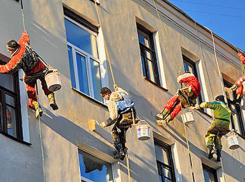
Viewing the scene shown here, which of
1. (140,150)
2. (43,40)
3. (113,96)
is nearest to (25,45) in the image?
(43,40)

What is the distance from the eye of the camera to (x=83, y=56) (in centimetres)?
1819

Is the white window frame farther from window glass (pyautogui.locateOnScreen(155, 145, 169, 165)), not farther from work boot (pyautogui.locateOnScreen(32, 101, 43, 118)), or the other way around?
window glass (pyautogui.locateOnScreen(155, 145, 169, 165))

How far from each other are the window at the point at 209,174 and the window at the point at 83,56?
392cm

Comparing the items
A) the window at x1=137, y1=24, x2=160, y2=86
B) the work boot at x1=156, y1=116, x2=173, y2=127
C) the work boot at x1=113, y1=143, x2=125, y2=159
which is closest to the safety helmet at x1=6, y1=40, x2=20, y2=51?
the work boot at x1=113, y1=143, x2=125, y2=159

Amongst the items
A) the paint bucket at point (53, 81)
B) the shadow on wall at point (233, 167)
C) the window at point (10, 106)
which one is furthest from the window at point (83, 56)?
the shadow on wall at point (233, 167)

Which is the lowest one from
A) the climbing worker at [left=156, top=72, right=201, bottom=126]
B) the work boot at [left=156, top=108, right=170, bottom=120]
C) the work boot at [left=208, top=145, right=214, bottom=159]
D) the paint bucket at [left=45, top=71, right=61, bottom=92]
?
the paint bucket at [left=45, top=71, right=61, bottom=92]

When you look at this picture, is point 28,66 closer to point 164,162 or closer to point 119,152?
point 119,152

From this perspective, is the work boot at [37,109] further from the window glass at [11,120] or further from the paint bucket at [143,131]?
the paint bucket at [143,131]

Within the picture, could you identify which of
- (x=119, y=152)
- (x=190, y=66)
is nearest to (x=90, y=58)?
(x=119, y=152)

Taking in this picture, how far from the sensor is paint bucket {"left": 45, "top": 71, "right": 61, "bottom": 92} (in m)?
15.2

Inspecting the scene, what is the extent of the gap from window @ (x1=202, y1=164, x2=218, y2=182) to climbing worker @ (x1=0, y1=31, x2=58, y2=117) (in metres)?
6.09

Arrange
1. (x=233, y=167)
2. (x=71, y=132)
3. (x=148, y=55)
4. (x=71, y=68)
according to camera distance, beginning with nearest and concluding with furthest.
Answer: (x=71, y=132) → (x=71, y=68) → (x=148, y=55) → (x=233, y=167)

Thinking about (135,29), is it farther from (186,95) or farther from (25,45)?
(25,45)

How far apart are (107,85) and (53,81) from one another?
3.10 metres
